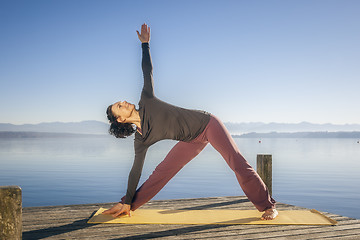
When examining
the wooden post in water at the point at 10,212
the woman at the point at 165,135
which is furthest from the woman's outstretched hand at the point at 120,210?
the wooden post in water at the point at 10,212

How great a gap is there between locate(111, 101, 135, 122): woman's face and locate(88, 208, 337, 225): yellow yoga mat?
1209 mm

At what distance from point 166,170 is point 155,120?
2.53ft

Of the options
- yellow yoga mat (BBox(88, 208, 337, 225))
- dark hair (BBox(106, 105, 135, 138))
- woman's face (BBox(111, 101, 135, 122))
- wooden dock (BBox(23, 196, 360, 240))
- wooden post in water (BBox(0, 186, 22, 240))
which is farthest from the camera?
yellow yoga mat (BBox(88, 208, 337, 225))

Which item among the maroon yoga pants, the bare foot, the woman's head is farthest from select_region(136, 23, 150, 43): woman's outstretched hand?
the bare foot

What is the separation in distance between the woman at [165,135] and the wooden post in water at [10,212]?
1.53 metres

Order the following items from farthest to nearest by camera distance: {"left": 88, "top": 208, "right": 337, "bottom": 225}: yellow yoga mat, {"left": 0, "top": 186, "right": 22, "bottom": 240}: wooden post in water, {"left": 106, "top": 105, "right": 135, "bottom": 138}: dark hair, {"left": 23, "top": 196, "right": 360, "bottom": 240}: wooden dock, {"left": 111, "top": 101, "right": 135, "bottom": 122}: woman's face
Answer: {"left": 88, "top": 208, "right": 337, "bottom": 225}: yellow yoga mat → {"left": 106, "top": 105, "right": 135, "bottom": 138}: dark hair → {"left": 111, "top": 101, "right": 135, "bottom": 122}: woman's face → {"left": 23, "top": 196, "right": 360, "bottom": 240}: wooden dock → {"left": 0, "top": 186, "right": 22, "bottom": 240}: wooden post in water

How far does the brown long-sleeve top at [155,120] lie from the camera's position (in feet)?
12.2

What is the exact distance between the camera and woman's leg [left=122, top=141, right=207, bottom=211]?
4113mm

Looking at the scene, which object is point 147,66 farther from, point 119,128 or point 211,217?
point 211,217

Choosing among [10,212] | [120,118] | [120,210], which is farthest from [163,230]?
[10,212]

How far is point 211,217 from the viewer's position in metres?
4.13

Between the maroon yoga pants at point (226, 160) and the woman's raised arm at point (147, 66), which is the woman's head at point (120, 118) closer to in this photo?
the woman's raised arm at point (147, 66)

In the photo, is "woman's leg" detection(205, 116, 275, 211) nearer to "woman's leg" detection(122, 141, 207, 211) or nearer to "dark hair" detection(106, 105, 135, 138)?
"woman's leg" detection(122, 141, 207, 211)

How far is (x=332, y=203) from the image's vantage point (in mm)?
13422
